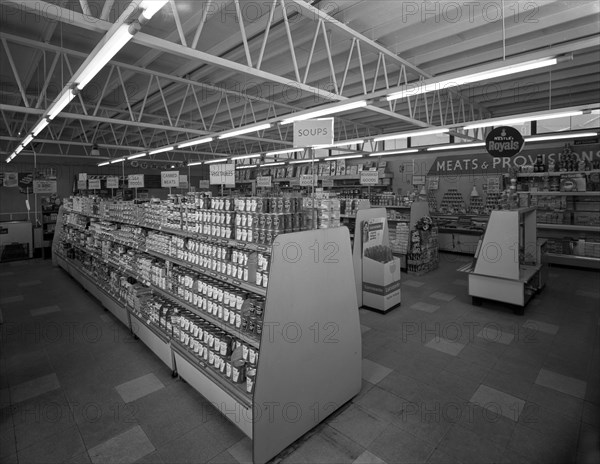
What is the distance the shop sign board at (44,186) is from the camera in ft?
35.9

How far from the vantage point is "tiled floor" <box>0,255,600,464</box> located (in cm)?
273

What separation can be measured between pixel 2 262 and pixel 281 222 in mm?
11483

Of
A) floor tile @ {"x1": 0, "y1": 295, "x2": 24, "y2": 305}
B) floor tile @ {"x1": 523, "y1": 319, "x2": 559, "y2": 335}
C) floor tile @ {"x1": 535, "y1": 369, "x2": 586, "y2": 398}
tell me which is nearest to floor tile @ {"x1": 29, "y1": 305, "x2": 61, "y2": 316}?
floor tile @ {"x1": 0, "y1": 295, "x2": 24, "y2": 305}

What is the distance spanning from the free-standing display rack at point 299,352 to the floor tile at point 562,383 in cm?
204

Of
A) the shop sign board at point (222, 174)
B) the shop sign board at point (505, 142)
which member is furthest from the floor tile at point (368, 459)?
the shop sign board at point (505, 142)

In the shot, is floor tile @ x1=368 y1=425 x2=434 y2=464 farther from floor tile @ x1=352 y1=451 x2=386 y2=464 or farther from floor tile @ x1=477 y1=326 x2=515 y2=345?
floor tile @ x1=477 y1=326 x2=515 y2=345

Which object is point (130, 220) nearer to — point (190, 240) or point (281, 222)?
point (190, 240)

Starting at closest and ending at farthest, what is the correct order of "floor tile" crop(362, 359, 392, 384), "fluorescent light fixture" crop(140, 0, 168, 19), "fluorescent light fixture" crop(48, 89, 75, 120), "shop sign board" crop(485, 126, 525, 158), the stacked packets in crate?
1. "fluorescent light fixture" crop(140, 0, 168, 19)
2. "floor tile" crop(362, 359, 392, 384)
3. "fluorescent light fixture" crop(48, 89, 75, 120)
4. "shop sign board" crop(485, 126, 525, 158)
5. the stacked packets in crate

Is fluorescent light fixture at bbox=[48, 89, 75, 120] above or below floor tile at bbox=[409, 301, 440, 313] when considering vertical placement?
above

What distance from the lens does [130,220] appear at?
5.58 m

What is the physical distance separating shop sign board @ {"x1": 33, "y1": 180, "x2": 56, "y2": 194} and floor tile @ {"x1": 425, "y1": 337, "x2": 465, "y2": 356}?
12.1 meters

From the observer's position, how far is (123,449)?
2760 mm

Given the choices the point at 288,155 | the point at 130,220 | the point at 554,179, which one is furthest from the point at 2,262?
the point at 554,179

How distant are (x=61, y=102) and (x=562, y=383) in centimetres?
787
